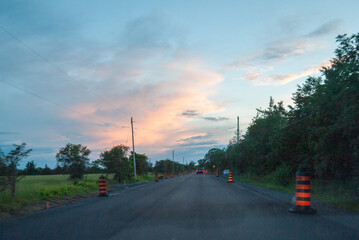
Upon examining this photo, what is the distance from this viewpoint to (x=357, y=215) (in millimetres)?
10609

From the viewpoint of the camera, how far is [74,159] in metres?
39.1

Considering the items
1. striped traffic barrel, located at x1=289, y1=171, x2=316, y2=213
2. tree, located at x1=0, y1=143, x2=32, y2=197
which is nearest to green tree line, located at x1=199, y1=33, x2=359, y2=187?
striped traffic barrel, located at x1=289, y1=171, x2=316, y2=213

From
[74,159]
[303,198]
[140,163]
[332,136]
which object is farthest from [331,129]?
[140,163]

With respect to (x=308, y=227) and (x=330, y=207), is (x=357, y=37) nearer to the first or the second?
(x=330, y=207)

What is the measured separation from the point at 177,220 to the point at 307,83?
28898 mm

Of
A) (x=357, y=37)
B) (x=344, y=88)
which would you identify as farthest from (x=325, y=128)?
(x=357, y=37)

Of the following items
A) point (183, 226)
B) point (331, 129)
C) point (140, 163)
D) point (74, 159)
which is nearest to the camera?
point (183, 226)

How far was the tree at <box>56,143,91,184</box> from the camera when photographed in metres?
38.9

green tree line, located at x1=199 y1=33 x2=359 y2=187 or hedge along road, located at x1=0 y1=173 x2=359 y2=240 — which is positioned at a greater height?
green tree line, located at x1=199 y1=33 x2=359 y2=187

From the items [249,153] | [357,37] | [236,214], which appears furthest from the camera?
[249,153]

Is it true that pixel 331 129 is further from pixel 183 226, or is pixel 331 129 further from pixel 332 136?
pixel 183 226

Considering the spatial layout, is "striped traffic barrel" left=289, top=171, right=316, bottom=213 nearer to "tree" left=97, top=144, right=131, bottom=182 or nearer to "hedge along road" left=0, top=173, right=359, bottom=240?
"hedge along road" left=0, top=173, right=359, bottom=240


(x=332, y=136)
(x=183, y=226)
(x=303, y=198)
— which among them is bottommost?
(x=183, y=226)

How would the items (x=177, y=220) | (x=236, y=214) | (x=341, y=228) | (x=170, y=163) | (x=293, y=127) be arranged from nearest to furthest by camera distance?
(x=341, y=228)
(x=177, y=220)
(x=236, y=214)
(x=293, y=127)
(x=170, y=163)
